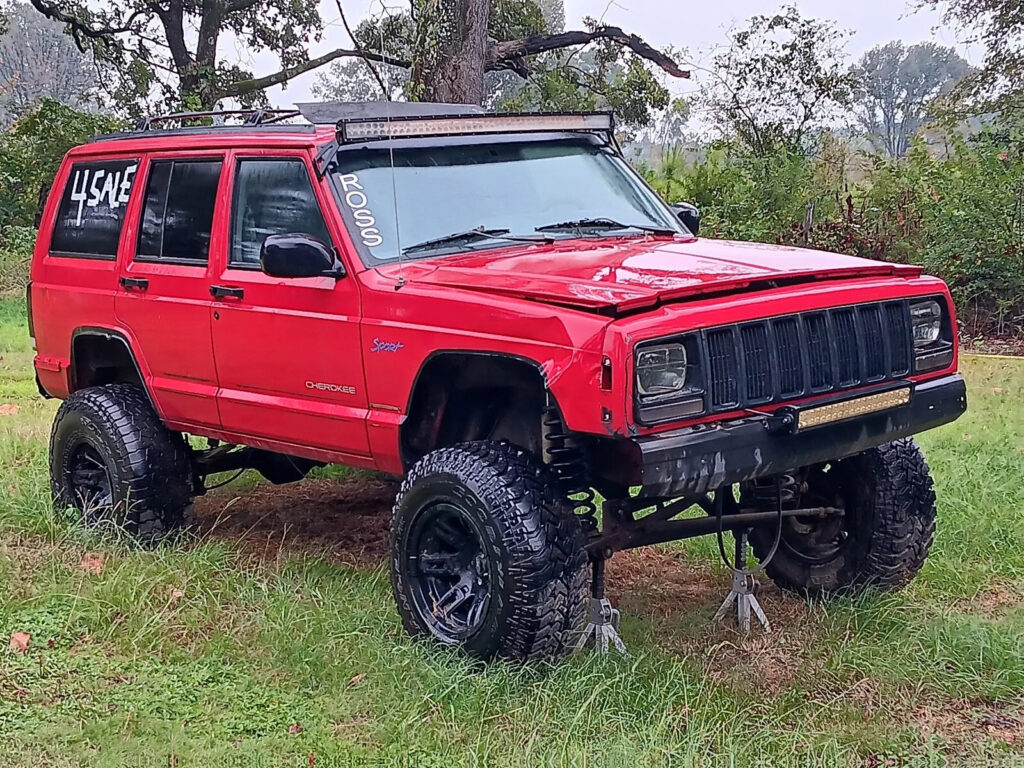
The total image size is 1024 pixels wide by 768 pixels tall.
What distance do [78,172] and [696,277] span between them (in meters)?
3.97

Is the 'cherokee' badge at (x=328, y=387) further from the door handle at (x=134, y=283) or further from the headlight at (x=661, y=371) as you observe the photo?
the headlight at (x=661, y=371)

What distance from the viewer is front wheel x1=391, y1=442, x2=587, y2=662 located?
4.23m

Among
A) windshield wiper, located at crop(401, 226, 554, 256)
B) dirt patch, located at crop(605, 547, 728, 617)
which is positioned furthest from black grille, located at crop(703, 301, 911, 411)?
dirt patch, located at crop(605, 547, 728, 617)

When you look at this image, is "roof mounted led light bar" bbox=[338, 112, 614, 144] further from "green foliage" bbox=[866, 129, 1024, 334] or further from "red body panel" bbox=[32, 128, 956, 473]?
"green foliage" bbox=[866, 129, 1024, 334]

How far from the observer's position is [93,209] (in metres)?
6.51

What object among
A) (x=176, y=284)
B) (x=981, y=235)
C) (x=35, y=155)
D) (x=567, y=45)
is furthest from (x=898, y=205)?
(x=35, y=155)

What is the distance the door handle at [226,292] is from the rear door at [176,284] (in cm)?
7

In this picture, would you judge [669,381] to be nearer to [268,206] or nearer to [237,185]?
[268,206]

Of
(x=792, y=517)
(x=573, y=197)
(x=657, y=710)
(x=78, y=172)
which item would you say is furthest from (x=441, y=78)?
(x=657, y=710)

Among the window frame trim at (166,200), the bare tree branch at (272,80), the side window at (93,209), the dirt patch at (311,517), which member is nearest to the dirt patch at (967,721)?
the dirt patch at (311,517)

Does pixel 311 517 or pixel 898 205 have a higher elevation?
pixel 898 205

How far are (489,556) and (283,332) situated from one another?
1.52 metres

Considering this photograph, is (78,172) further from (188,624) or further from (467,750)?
(467,750)

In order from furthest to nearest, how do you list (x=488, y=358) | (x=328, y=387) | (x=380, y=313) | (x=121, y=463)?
(x=121, y=463) → (x=328, y=387) → (x=380, y=313) → (x=488, y=358)
